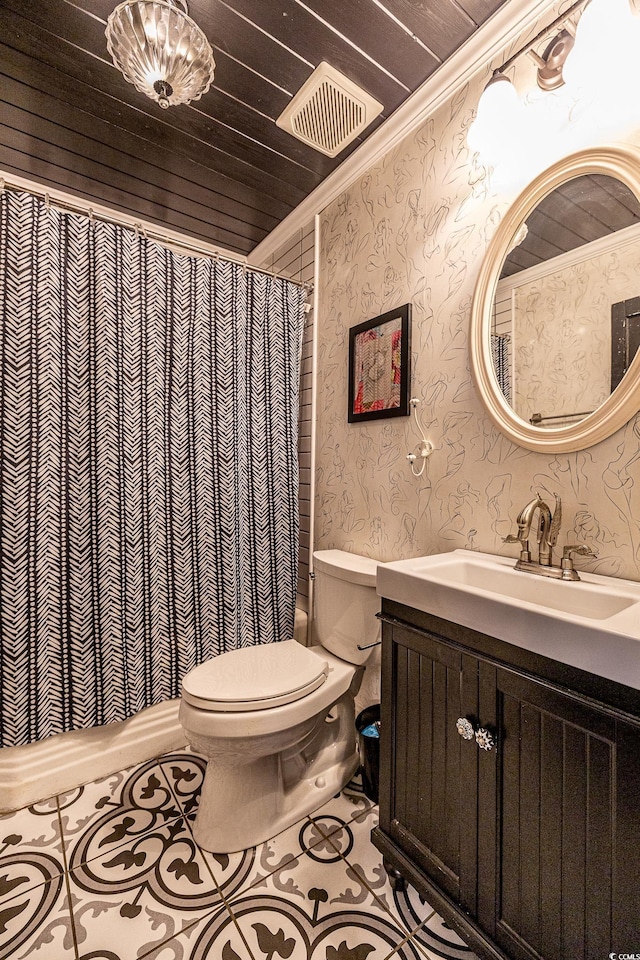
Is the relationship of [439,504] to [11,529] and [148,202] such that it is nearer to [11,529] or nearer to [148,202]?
→ [11,529]

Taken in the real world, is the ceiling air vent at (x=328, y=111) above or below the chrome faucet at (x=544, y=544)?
above

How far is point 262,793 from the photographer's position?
1.27 metres

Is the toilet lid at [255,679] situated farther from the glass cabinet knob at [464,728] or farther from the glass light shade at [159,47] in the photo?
the glass light shade at [159,47]

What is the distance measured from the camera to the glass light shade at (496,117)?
1.12 m

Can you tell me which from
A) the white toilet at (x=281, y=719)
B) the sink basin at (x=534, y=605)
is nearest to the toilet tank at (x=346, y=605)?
the white toilet at (x=281, y=719)

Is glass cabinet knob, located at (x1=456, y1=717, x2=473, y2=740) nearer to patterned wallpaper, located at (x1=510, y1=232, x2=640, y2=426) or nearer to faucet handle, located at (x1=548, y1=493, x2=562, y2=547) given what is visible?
faucet handle, located at (x1=548, y1=493, x2=562, y2=547)

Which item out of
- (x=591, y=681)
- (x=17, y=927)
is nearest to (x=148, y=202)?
(x=591, y=681)

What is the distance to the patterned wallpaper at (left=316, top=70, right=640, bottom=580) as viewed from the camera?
1059 mm

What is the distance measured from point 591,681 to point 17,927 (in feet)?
4.62

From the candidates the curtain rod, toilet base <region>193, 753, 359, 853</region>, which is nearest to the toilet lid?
toilet base <region>193, 753, 359, 853</region>

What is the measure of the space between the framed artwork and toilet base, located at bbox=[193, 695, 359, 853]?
1.14 m

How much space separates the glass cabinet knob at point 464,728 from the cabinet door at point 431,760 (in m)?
0.01

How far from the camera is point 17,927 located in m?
1.00

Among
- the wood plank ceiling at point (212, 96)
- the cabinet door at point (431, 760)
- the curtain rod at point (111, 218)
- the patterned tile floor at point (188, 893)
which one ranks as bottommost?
the patterned tile floor at point (188, 893)
